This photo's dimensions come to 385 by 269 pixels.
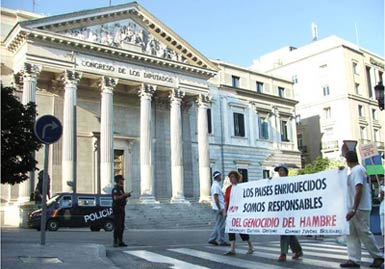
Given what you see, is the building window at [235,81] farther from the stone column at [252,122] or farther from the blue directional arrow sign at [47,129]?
the blue directional arrow sign at [47,129]

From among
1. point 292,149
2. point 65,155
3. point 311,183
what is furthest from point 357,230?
point 292,149

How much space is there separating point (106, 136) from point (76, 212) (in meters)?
7.98

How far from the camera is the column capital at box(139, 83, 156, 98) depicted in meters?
31.6

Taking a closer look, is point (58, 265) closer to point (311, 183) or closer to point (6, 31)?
point (311, 183)

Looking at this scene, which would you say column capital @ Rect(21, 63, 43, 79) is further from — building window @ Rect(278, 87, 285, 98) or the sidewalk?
building window @ Rect(278, 87, 285, 98)

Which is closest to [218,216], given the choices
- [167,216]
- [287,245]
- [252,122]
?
[287,245]

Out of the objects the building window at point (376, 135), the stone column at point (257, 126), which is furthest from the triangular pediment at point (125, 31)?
the building window at point (376, 135)

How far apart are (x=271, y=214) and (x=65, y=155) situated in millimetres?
20348

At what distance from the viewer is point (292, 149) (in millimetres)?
45656

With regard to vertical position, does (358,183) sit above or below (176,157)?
below

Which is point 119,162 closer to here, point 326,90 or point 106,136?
point 106,136

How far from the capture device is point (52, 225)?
834 inches

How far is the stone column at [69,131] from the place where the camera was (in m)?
27.0

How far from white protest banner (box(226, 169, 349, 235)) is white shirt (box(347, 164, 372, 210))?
0.09 m
